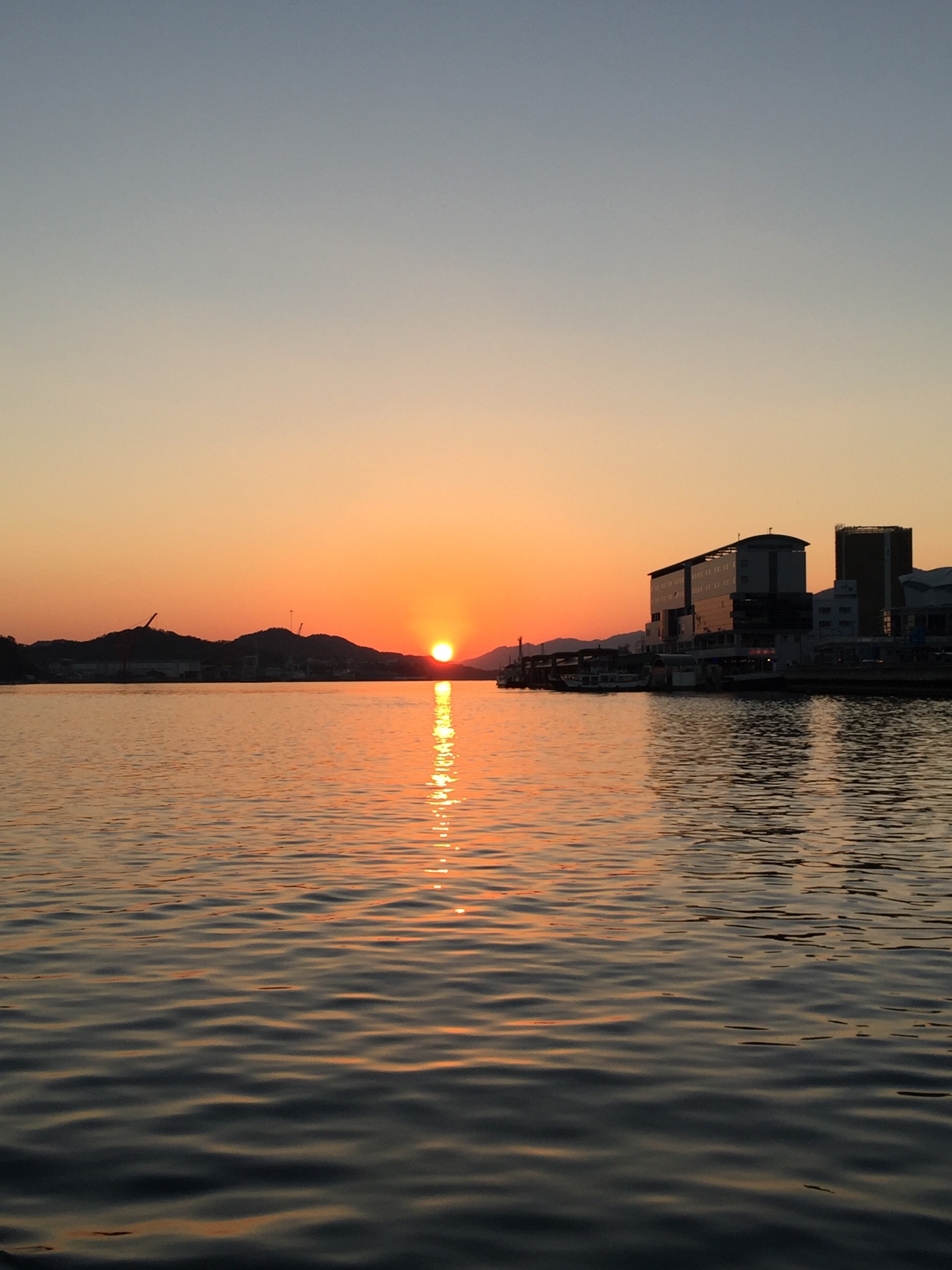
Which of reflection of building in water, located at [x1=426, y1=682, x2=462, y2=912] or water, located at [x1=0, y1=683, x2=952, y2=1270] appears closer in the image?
water, located at [x1=0, y1=683, x2=952, y2=1270]

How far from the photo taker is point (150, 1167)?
8.70 meters

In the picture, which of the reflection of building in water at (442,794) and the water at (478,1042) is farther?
the reflection of building in water at (442,794)

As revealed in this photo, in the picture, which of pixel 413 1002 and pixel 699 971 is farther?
pixel 699 971

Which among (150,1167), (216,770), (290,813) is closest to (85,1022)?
(150,1167)

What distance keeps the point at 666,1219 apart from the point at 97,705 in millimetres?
177212

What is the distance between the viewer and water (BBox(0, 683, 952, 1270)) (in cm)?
779

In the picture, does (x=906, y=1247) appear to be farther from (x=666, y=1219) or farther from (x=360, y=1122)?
(x=360, y=1122)

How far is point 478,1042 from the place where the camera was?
12.0 meters

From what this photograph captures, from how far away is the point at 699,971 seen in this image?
1490 centimetres

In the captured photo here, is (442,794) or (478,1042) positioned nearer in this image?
(478,1042)

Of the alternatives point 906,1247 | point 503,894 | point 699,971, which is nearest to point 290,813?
point 503,894

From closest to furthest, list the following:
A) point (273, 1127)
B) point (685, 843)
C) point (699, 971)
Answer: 1. point (273, 1127)
2. point (699, 971)
3. point (685, 843)

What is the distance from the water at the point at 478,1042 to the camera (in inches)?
307

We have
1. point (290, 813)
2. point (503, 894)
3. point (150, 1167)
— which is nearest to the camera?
point (150, 1167)
